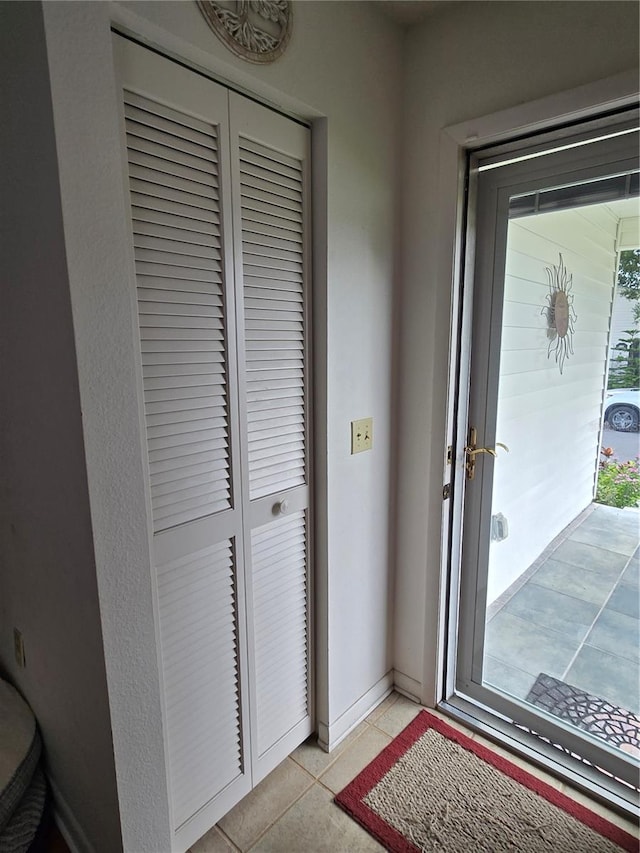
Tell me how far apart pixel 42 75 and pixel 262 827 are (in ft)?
6.40

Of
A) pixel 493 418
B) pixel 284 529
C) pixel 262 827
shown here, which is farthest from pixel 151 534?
pixel 493 418

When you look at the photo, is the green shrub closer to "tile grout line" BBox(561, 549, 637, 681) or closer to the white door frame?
"tile grout line" BBox(561, 549, 637, 681)

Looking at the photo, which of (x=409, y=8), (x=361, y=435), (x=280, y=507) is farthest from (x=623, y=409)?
(x=409, y=8)

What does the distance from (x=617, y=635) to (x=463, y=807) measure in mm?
828

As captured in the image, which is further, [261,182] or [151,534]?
[261,182]

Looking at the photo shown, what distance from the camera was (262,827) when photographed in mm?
1369

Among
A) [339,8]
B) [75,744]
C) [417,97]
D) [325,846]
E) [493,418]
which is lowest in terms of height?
[325,846]

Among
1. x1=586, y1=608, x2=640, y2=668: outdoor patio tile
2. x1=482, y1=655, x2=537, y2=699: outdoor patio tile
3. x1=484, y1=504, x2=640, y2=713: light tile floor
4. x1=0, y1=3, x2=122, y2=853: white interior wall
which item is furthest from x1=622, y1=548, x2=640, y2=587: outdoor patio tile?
x1=0, y1=3, x2=122, y2=853: white interior wall

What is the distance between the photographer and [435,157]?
153 cm

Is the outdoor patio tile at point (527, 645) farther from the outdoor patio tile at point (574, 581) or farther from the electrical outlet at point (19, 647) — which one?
the electrical outlet at point (19, 647)

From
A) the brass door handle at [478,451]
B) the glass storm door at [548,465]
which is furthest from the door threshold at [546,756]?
the brass door handle at [478,451]

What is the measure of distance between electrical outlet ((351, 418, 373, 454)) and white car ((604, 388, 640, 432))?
2.59ft

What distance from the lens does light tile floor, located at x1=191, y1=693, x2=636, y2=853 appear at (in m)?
1.32

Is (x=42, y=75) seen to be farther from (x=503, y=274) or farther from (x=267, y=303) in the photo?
(x=503, y=274)
